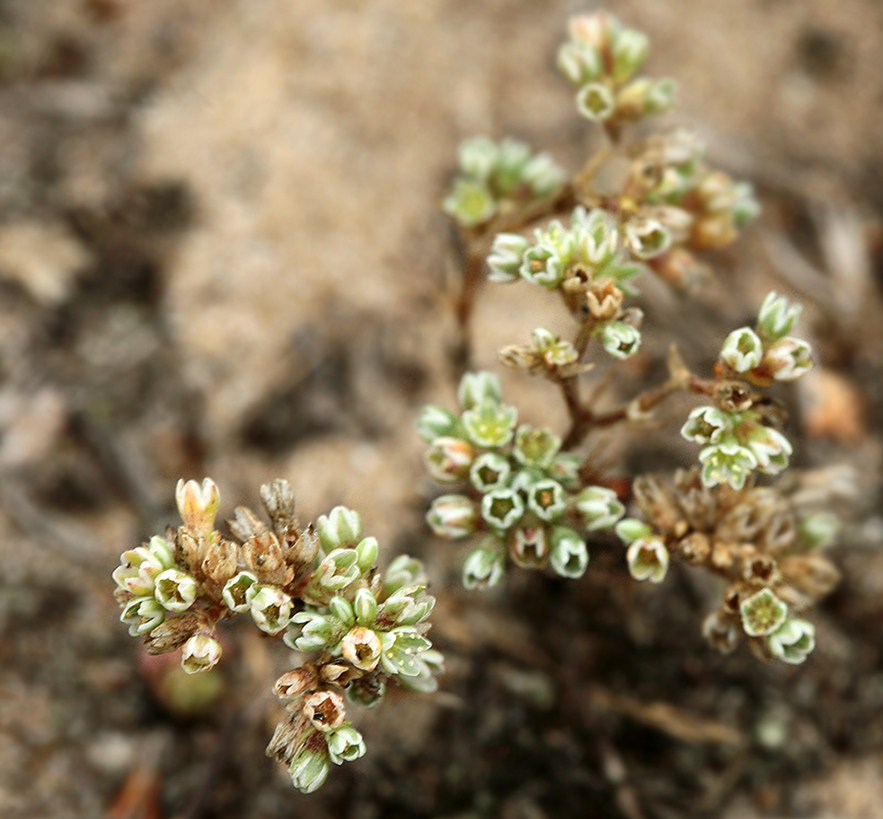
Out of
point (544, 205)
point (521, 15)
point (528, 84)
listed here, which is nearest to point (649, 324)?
point (544, 205)

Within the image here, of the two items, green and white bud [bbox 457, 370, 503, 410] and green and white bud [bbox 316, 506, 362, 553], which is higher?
green and white bud [bbox 457, 370, 503, 410]

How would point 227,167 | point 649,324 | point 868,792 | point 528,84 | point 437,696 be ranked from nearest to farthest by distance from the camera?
point 437,696 < point 868,792 < point 649,324 < point 227,167 < point 528,84

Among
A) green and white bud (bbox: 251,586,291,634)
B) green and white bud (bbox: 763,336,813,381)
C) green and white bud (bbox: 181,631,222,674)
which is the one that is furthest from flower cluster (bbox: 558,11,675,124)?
green and white bud (bbox: 181,631,222,674)

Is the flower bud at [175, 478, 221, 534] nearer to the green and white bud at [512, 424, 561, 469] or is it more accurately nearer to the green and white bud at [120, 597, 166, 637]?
the green and white bud at [120, 597, 166, 637]

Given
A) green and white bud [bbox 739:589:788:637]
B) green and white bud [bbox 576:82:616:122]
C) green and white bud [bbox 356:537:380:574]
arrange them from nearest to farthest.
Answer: green and white bud [bbox 356:537:380:574] < green and white bud [bbox 739:589:788:637] < green and white bud [bbox 576:82:616:122]

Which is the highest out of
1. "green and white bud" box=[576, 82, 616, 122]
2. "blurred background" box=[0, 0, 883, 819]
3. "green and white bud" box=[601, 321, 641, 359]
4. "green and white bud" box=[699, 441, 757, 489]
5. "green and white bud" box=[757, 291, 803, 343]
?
"green and white bud" box=[576, 82, 616, 122]

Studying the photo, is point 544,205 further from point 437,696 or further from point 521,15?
point 521,15

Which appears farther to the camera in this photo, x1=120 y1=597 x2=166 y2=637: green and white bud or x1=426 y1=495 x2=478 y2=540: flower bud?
x1=426 y1=495 x2=478 y2=540: flower bud
